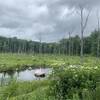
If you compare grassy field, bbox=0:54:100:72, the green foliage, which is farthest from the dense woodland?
the green foliage

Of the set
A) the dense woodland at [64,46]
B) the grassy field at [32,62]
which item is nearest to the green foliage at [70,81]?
the grassy field at [32,62]

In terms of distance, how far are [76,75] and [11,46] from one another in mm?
143278

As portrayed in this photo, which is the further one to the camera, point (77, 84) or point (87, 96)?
point (77, 84)

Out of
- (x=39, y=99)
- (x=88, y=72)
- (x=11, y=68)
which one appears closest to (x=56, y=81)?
(x=88, y=72)

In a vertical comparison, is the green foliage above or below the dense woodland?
below

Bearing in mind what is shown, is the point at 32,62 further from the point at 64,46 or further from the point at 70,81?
the point at 64,46

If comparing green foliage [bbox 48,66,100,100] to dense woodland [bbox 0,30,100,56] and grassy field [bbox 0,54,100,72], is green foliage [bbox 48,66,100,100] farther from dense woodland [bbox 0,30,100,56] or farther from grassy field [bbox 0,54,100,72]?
dense woodland [bbox 0,30,100,56]

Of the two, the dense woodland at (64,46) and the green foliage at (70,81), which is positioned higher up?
the dense woodland at (64,46)

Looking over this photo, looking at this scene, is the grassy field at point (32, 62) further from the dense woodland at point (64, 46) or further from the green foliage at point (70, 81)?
the dense woodland at point (64, 46)

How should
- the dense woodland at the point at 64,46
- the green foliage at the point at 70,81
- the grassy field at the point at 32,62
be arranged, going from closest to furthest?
1. the green foliage at the point at 70,81
2. the grassy field at the point at 32,62
3. the dense woodland at the point at 64,46

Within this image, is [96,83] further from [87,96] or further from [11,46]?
[11,46]

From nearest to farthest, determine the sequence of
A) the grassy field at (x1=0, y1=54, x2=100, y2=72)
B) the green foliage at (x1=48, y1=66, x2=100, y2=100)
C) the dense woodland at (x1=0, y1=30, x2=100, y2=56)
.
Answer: the green foliage at (x1=48, y1=66, x2=100, y2=100), the grassy field at (x1=0, y1=54, x2=100, y2=72), the dense woodland at (x1=0, y1=30, x2=100, y2=56)

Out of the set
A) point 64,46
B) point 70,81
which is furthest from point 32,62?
point 64,46

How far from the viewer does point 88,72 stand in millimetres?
10273
